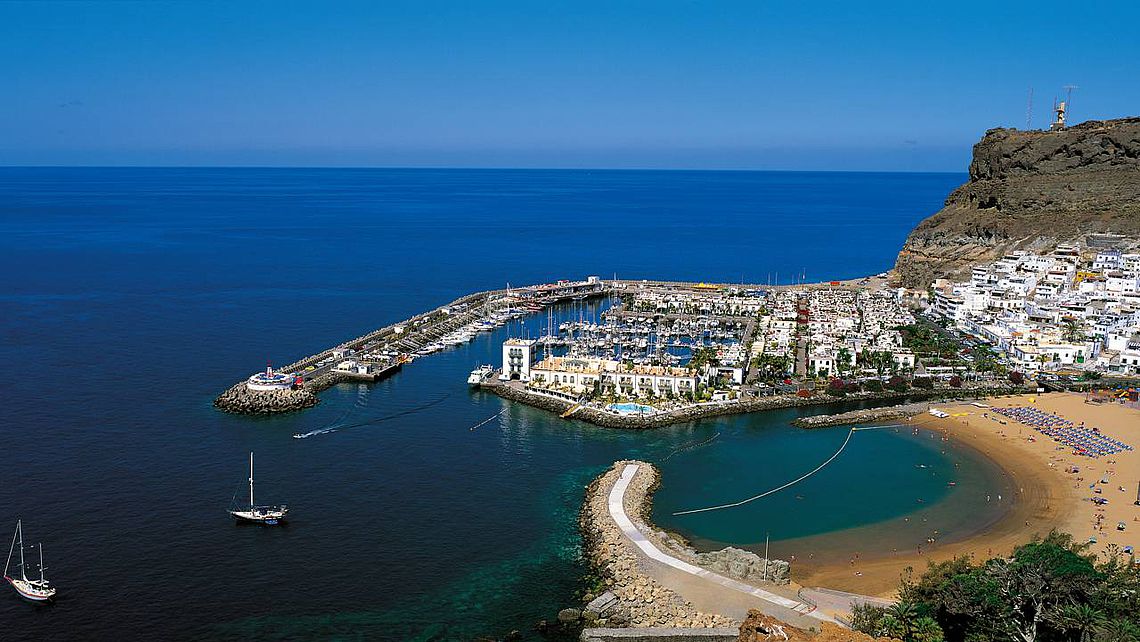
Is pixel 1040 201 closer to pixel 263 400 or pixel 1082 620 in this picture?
pixel 263 400

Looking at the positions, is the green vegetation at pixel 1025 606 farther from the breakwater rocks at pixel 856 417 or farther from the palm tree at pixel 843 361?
the palm tree at pixel 843 361

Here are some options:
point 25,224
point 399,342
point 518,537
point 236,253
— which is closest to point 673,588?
point 518,537

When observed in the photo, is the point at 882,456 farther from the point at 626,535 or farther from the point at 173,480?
the point at 173,480

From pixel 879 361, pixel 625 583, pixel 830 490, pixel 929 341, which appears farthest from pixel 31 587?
pixel 929 341

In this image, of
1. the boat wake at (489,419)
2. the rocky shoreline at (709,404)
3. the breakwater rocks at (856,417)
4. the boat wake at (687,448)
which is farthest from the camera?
the breakwater rocks at (856,417)

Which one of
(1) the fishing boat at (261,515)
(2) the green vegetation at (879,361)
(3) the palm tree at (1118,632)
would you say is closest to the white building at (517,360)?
(2) the green vegetation at (879,361)

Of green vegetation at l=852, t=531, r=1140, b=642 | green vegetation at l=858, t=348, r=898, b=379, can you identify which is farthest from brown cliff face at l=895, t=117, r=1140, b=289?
green vegetation at l=852, t=531, r=1140, b=642
